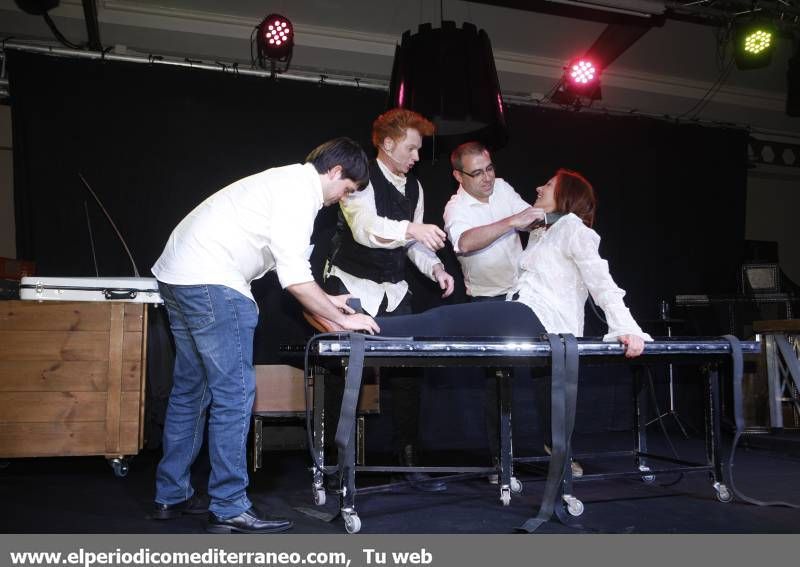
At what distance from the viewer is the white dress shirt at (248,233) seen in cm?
218

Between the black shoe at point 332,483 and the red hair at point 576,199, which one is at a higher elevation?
the red hair at point 576,199

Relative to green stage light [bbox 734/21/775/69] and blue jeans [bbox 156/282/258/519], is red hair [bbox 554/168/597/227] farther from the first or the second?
green stage light [bbox 734/21/775/69]

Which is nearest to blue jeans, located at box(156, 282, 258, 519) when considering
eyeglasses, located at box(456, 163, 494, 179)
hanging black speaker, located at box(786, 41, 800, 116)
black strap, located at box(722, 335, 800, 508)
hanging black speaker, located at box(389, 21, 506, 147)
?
eyeglasses, located at box(456, 163, 494, 179)

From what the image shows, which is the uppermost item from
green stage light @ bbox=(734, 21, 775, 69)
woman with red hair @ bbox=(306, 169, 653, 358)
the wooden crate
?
green stage light @ bbox=(734, 21, 775, 69)

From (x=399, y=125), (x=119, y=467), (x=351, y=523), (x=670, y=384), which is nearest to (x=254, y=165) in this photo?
(x=399, y=125)

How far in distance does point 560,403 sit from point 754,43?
4051 mm

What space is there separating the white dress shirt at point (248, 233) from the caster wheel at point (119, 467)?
4.52ft

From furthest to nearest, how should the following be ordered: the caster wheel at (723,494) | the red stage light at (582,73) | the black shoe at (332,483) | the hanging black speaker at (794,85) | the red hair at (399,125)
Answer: the hanging black speaker at (794,85) → the red stage light at (582,73) → the red hair at (399,125) → the black shoe at (332,483) → the caster wheel at (723,494)

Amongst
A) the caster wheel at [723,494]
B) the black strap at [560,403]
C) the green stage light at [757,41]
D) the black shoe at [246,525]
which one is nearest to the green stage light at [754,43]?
the green stage light at [757,41]

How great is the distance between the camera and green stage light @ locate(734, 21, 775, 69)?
4.91 m

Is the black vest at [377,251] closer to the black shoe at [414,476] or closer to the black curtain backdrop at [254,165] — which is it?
the black shoe at [414,476]

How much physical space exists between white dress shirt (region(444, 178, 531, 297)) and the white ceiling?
2.19 meters

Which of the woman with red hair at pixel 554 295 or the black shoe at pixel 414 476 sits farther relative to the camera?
the black shoe at pixel 414 476

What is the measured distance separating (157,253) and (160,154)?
26.1 inches
